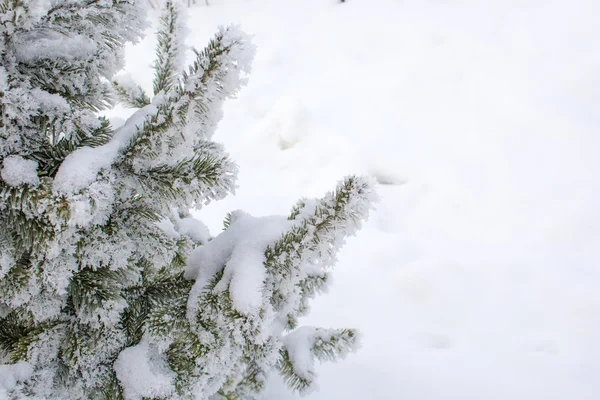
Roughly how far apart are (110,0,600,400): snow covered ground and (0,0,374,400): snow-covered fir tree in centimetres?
118

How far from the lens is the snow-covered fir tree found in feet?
2.76

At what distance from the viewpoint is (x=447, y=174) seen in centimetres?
360

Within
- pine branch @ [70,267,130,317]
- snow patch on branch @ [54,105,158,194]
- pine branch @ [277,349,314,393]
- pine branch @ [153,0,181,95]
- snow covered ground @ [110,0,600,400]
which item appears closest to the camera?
snow patch on branch @ [54,105,158,194]

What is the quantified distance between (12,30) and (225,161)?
1.72ft

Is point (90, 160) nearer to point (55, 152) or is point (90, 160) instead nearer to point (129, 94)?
point (55, 152)

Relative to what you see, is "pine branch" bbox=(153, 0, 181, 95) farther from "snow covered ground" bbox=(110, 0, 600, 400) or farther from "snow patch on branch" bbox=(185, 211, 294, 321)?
"snow covered ground" bbox=(110, 0, 600, 400)

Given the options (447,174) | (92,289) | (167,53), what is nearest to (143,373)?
(92,289)

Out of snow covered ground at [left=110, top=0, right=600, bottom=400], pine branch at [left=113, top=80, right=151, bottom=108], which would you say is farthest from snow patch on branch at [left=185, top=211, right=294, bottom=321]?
snow covered ground at [left=110, top=0, right=600, bottom=400]

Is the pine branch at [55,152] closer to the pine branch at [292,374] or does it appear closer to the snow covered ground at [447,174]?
the pine branch at [292,374]

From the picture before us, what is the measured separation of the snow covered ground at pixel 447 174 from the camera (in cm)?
223

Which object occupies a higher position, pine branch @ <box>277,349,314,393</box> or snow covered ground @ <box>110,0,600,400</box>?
snow covered ground @ <box>110,0,600,400</box>

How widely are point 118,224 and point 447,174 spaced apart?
125 inches

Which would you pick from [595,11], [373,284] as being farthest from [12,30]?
[595,11]

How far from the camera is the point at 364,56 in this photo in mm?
5352
